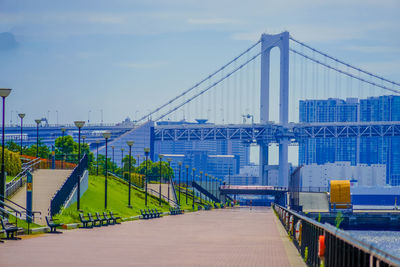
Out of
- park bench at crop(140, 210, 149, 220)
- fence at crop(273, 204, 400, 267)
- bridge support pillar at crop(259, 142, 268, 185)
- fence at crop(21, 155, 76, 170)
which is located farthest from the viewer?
bridge support pillar at crop(259, 142, 268, 185)

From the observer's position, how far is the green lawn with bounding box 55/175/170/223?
122ft

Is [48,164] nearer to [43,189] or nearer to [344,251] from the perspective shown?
[43,189]

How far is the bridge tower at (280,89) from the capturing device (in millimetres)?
150125

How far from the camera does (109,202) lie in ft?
167

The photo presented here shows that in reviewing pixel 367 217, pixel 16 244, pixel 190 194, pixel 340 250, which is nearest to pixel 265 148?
pixel 190 194

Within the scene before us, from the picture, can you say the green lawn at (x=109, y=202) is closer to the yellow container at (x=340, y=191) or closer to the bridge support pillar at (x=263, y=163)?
the yellow container at (x=340, y=191)

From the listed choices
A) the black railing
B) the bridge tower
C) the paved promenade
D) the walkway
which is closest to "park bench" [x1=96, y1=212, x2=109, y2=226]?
the black railing

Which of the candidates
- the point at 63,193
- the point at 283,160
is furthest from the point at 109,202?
the point at 283,160

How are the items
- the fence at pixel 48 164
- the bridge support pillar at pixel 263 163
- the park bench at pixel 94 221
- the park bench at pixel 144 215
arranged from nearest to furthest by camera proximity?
the park bench at pixel 94 221, the park bench at pixel 144 215, the fence at pixel 48 164, the bridge support pillar at pixel 263 163

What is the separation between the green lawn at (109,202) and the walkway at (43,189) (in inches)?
43.7

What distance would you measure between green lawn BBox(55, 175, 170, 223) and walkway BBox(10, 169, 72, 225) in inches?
43.7

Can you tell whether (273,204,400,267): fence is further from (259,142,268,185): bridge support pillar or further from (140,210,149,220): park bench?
(259,142,268,185): bridge support pillar

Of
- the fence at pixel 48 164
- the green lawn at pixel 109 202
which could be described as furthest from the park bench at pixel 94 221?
the fence at pixel 48 164

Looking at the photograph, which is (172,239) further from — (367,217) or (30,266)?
(367,217)
